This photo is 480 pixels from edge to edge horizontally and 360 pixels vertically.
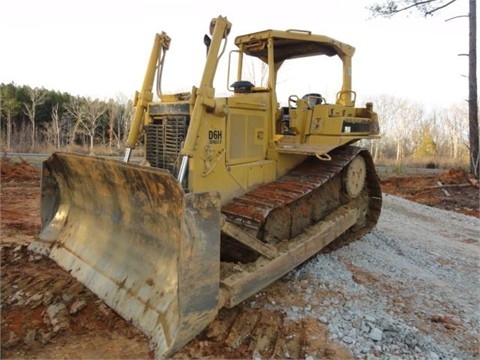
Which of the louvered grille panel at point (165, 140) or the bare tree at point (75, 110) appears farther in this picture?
the bare tree at point (75, 110)

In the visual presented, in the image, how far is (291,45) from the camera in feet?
17.4

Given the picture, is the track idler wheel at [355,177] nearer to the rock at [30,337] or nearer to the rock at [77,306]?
the rock at [77,306]

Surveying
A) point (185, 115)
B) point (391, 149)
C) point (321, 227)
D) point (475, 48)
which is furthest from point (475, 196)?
point (391, 149)

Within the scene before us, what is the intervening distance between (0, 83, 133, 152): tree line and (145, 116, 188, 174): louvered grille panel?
20266 millimetres

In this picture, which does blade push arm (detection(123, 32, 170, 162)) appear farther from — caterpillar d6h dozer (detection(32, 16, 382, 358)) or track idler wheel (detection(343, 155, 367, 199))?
track idler wheel (detection(343, 155, 367, 199))

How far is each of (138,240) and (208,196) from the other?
110cm

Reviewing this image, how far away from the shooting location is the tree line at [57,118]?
24469 mm

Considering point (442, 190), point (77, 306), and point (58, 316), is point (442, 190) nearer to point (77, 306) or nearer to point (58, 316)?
point (77, 306)

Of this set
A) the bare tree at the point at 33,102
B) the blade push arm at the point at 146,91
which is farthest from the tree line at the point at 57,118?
the blade push arm at the point at 146,91

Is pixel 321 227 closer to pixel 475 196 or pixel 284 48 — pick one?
pixel 284 48

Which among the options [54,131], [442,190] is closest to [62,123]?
[54,131]

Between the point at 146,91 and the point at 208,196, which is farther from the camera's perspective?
the point at 146,91

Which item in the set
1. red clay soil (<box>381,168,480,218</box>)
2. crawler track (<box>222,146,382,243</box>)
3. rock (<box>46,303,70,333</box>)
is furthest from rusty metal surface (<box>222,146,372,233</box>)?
red clay soil (<box>381,168,480,218</box>)

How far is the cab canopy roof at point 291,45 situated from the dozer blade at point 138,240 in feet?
8.09
